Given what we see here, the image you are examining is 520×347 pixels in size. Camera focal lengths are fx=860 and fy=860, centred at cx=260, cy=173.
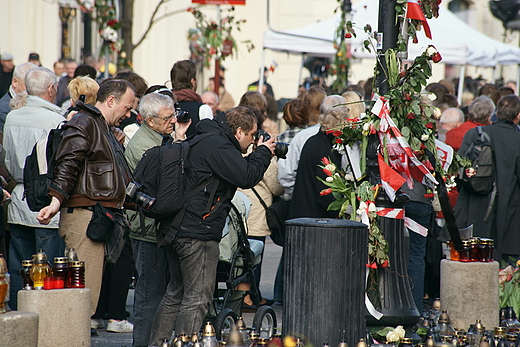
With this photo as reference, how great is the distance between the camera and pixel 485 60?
15.6m

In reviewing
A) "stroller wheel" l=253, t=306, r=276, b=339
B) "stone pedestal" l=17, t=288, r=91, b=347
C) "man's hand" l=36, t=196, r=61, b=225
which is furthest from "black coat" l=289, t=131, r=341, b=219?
"stone pedestal" l=17, t=288, r=91, b=347

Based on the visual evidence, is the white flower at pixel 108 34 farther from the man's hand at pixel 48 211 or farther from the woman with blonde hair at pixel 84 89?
the man's hand at pixel 48 211

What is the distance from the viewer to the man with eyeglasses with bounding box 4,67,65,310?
6.42m

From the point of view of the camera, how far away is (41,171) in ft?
18.4

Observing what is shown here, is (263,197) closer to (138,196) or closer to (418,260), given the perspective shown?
(418,260)

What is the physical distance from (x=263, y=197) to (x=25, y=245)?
2.31 metres

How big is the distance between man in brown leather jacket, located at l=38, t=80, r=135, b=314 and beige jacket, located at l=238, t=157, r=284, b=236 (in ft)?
7.43

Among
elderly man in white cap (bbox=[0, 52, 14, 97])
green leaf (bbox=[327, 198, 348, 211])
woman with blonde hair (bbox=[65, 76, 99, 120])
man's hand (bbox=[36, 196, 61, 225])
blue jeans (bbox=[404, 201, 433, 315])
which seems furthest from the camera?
elderly man in white cap (bbox=[0, 52, 14, 97])

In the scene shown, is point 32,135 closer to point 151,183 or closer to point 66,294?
point 151,183

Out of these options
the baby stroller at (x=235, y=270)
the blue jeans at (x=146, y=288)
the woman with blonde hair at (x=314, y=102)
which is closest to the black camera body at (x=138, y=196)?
the blue jeans at (x=146, y=288)

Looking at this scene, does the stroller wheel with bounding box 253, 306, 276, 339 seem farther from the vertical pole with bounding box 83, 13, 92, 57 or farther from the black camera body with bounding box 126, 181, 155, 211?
the vertical pole with bounding box 83, 13, 92, 57

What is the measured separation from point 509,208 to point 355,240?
3.37 m

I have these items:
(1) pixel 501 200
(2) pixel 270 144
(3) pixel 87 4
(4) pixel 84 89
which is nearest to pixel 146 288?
(2) pixel 270 144

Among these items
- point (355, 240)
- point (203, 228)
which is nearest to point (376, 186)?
point (355, 240)
